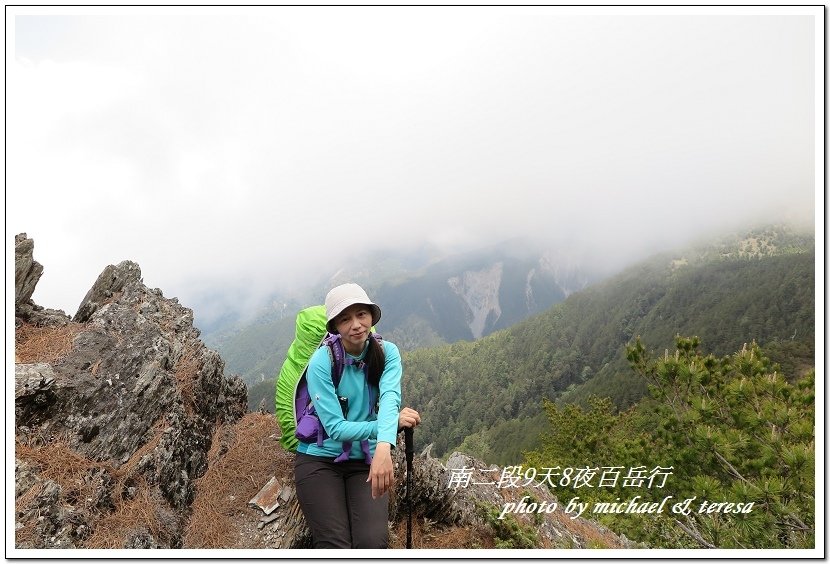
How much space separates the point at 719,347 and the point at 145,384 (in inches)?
5503

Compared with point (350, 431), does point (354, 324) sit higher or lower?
higher

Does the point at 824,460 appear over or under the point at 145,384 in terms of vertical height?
under

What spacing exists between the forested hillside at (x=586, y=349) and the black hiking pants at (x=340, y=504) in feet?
336

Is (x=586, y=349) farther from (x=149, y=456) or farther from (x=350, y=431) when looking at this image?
(x=350, y=431)

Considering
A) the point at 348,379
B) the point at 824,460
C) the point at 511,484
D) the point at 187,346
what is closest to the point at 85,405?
the point at 187,346

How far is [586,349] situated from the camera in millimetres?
178375

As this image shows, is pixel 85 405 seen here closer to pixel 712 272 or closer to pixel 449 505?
pixel 449 505

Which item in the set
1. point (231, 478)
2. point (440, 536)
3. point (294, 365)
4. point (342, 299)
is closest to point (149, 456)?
point (231, 478)

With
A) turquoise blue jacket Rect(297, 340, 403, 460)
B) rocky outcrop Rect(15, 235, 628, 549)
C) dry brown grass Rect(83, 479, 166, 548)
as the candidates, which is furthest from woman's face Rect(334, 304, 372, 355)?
dry brown grass Rect(83, 479, 166, 548)

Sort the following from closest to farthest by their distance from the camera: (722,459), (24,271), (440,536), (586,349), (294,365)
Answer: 1. (294,365)
2. (440,536)
3. (24,271)
4. (722,459)
5. (586,349)

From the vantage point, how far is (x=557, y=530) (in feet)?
20.7

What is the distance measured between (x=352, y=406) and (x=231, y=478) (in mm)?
2568

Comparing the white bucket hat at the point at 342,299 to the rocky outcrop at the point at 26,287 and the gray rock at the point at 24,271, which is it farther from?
the gray rock at the point at 24,271

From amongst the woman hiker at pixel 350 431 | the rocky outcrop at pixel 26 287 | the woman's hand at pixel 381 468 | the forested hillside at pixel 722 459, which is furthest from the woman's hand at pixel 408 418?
the rocky outcrop at pixel 26 287
